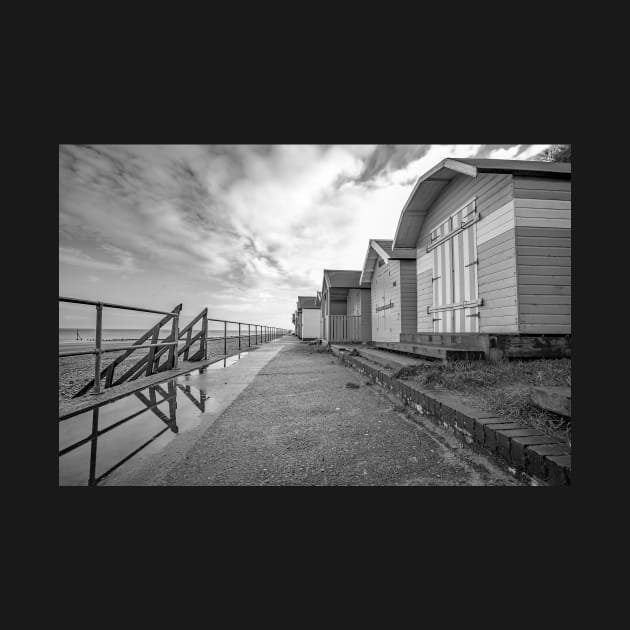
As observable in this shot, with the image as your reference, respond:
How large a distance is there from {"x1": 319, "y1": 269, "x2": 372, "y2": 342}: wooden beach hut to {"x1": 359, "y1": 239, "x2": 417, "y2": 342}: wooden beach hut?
4.58 feet

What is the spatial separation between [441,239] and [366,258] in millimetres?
5244

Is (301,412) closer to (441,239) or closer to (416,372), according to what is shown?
(416,372)

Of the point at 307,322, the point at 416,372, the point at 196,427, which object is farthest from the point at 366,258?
the point at 307,322

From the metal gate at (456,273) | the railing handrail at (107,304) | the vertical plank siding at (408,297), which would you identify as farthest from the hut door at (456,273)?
the railing handrail at (107,304)

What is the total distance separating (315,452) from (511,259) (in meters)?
4.94

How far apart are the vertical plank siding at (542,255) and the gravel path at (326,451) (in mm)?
3314

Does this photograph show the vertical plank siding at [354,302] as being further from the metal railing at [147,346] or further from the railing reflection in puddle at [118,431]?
the railing reflection in puddle at [118,431]

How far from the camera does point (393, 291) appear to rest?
397 inches

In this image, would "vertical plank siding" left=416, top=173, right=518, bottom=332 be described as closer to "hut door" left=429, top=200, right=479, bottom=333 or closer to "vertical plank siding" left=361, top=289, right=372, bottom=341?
"hut door" left=429, top=200, right=479, bottom=333

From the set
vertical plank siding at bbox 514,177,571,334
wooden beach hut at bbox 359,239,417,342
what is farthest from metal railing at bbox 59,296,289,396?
vertical plank siding at bbox 514,177,571,334

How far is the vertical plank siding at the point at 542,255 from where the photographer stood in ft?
16.2

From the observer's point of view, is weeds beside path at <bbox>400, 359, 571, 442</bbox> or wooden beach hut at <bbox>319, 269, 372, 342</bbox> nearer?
weeds beside path at <bbox>400, 359, 571, 442</bbox>

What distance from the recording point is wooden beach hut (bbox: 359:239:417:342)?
9414mm

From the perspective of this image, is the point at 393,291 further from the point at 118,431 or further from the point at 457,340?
the point at 118,431
